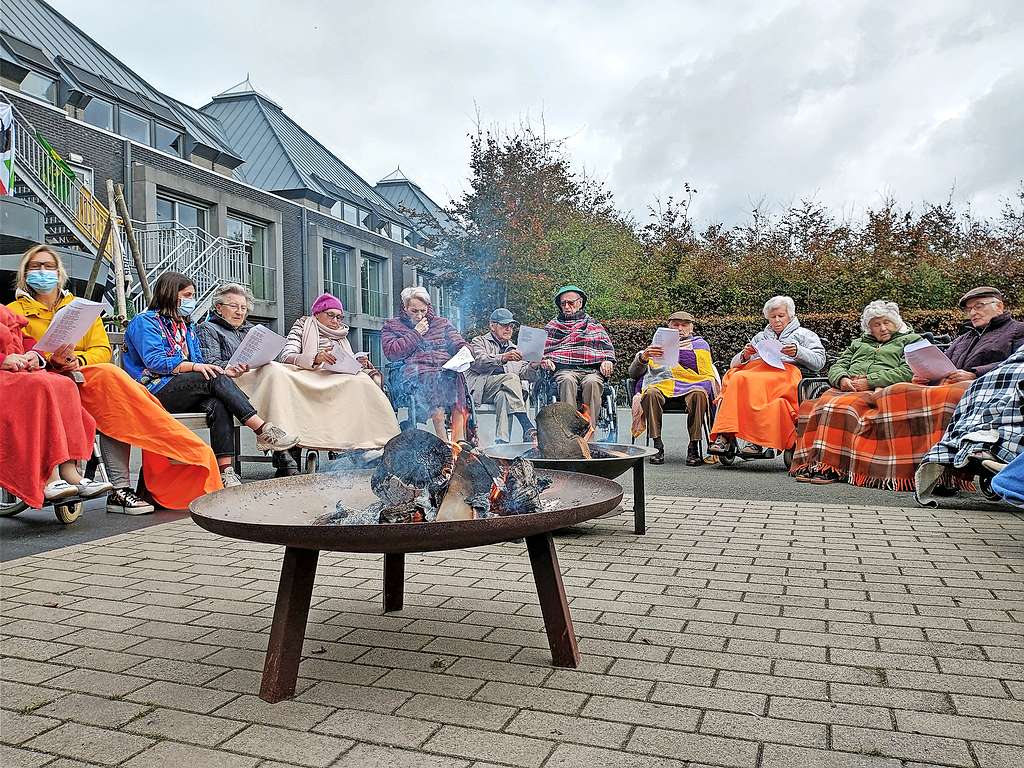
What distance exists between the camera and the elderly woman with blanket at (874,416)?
5492 millimetres

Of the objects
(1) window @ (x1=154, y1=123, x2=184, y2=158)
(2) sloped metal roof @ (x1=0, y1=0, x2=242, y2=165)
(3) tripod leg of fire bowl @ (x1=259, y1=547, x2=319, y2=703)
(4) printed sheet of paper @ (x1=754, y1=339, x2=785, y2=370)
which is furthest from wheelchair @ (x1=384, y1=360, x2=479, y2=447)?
(1) window @ (x1=154, y1=123, x2=184, y2=158)

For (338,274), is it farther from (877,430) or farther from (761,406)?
(877,430)

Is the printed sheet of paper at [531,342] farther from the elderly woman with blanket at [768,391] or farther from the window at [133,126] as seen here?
the window at [133,126]

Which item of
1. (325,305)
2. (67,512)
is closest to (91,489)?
(67,512)

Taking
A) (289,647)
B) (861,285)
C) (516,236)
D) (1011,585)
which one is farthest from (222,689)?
(516,236)

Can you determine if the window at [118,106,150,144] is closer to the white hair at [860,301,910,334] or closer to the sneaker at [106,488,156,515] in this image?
the sneaker at [106,488,156,515]

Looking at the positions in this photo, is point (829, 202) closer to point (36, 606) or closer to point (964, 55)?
point (964, 55)

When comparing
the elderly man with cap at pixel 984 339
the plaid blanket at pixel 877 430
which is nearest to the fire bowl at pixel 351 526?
the plaid blanket at pixel 877 430

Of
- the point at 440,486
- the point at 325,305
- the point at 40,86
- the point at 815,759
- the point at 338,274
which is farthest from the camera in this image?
the point at 338,274

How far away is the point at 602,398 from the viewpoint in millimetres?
7398

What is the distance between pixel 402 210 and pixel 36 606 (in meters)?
16.4

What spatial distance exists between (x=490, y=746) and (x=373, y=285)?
2772cm

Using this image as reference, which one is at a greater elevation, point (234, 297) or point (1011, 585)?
point (234, 297)

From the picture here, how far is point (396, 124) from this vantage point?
32.6 feet
